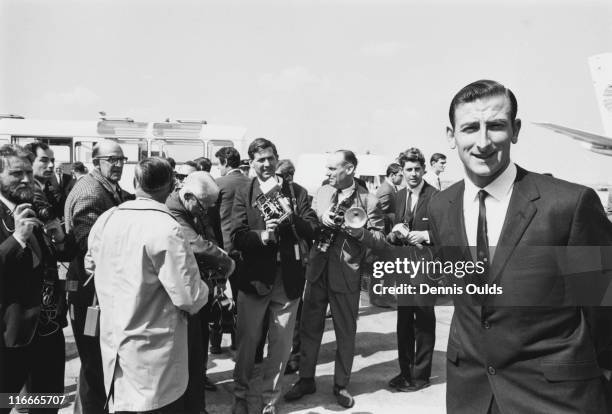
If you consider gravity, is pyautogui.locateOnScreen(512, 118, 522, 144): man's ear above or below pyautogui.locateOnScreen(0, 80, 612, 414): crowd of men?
above

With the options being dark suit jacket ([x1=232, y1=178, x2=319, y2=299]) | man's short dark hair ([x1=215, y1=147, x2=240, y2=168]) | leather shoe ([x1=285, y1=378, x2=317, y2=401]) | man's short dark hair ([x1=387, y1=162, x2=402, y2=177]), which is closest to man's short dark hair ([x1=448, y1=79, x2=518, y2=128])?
dark suit jacket ([x1=232, y1=178, x2=319, y2=299])

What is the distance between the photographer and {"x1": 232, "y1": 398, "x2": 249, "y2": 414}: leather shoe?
3.86 m

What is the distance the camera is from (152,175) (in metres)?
2.70

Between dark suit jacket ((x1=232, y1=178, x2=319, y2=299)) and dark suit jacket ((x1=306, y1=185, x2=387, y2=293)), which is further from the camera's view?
dark suit jacket ((x1=306, y1=185, x2=387, y2=293))

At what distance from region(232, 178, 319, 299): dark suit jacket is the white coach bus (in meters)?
10.6

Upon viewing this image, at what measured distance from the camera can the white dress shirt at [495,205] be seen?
178 cm

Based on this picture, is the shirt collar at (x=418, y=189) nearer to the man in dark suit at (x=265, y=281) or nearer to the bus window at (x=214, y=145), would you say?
the man in dark suit at (x=265, y=281)

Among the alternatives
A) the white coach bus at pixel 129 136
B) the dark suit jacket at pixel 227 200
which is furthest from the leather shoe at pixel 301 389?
the white coach bus at pixel 129 136

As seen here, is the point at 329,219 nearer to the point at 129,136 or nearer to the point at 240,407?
the point at 240,407

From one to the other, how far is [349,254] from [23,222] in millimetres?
2624

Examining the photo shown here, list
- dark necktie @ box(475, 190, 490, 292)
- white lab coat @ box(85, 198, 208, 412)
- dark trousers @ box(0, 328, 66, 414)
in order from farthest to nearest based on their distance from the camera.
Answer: dark trousers @ box(0, 328, 66, 414), white lab coat @ box(85, 198, 208, 412), dark necktie @ box(475, 190, 490, 292)

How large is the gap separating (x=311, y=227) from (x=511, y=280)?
248 cm

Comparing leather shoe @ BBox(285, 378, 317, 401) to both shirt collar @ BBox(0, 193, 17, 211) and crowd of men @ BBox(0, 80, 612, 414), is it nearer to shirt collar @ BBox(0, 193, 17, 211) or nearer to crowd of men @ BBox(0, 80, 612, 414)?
crowd of men @ BBox(0, 80, 612, 414)

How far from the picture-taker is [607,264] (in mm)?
1722
